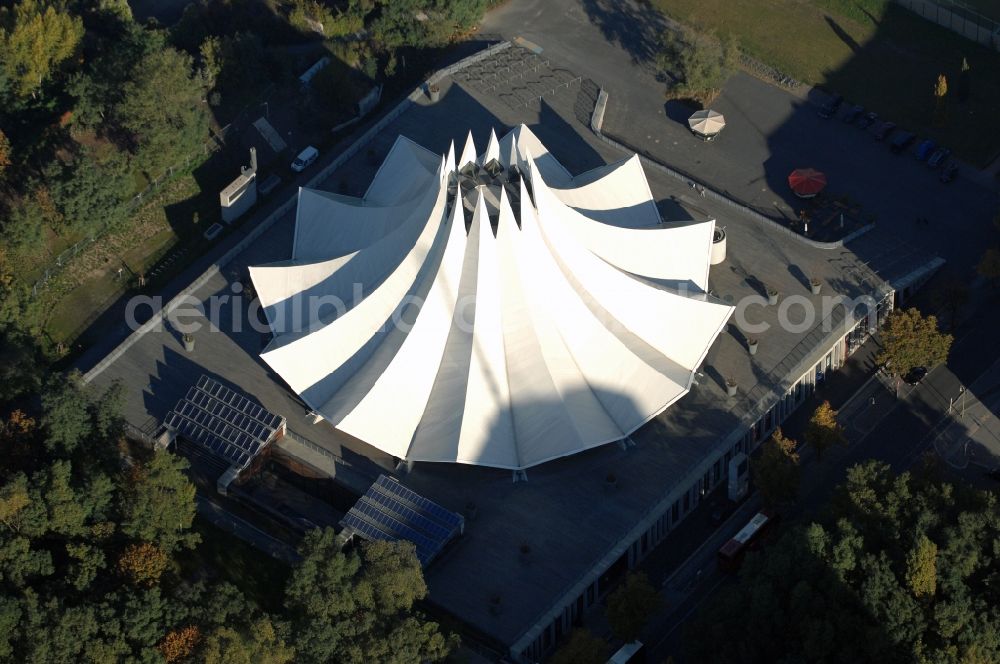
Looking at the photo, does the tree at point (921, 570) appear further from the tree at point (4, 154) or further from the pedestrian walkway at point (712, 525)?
the tree at point (4, 154)

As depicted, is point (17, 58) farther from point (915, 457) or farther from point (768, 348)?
point (915, 457)

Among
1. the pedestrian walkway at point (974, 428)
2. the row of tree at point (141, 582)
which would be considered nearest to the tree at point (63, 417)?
the row of tree at point (141, 582)

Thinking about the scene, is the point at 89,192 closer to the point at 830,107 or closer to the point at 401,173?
the point at 401,173

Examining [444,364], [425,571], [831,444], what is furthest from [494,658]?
[831,444]

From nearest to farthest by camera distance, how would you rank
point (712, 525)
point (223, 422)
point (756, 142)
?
point (712, 525), point (223, 422), point (756, 142)

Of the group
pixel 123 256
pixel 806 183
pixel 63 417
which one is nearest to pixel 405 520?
pixel 63 417

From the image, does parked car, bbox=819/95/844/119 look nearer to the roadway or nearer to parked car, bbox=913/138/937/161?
parked car, bbox=913/138/937/161
